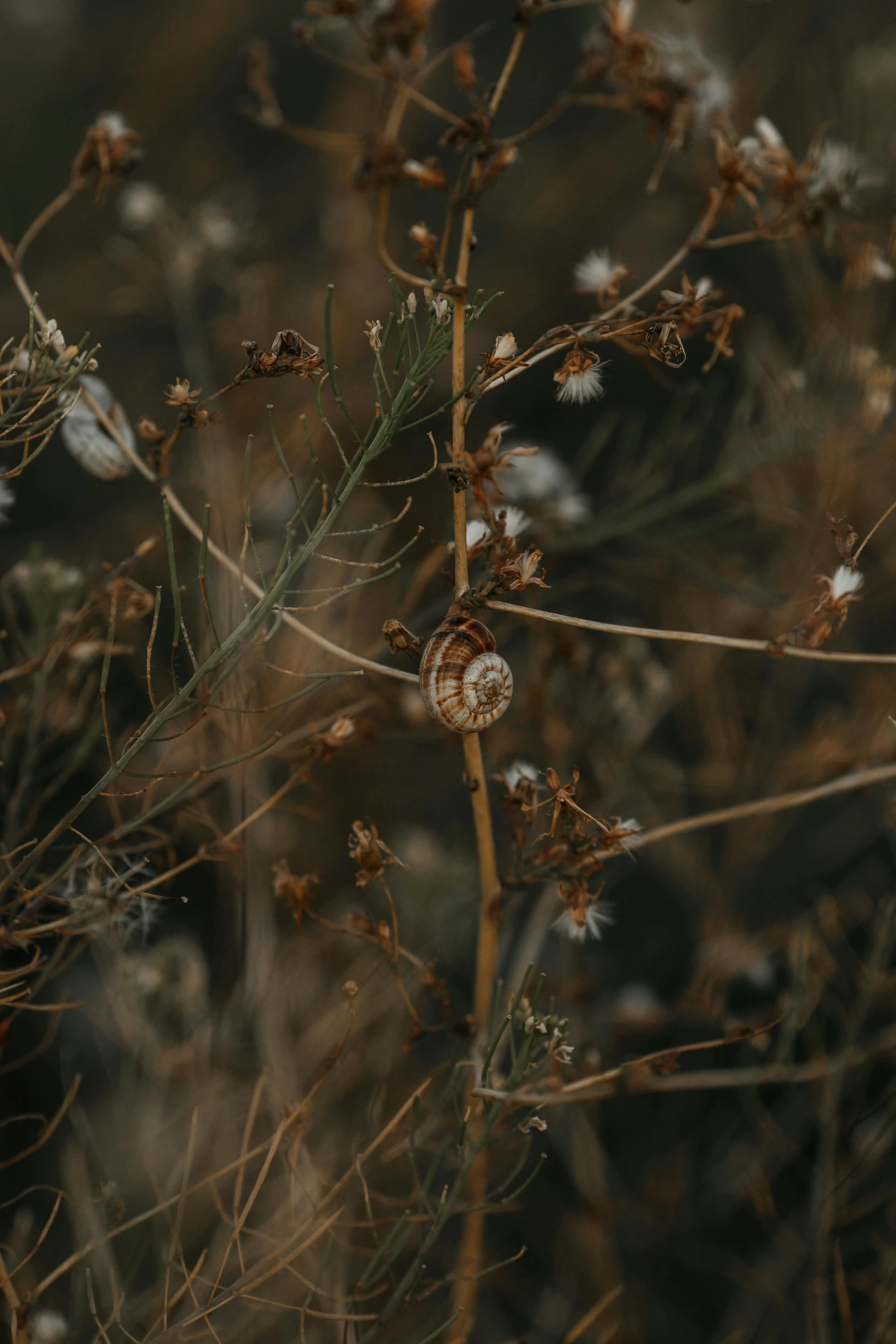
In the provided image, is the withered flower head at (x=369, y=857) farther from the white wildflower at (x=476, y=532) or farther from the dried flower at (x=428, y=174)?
the dried flower at (x=428, y=174)

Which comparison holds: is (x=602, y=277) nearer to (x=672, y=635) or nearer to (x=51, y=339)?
(x=672, y=635)

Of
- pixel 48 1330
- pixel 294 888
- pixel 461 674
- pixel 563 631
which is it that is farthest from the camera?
pixel 563 631

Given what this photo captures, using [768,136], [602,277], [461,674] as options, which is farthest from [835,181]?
[461,674]

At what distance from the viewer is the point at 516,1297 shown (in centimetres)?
339

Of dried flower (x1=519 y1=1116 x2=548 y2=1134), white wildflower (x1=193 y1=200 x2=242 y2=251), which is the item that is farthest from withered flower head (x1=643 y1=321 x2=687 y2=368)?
white wildflower (x1=193 y1=200 x2=242 y2=251)

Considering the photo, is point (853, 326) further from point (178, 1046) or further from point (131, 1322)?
point (131, 1322)

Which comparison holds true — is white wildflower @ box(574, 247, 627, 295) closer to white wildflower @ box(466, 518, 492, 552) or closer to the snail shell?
white wildflower @ box(466, 518, 492, 552)

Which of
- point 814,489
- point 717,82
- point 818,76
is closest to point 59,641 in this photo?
point 717,82

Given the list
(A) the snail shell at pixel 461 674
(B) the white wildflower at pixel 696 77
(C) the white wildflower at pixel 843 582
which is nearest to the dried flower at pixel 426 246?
(A) the snail shell at pixel 461 674

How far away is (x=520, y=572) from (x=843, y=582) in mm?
487

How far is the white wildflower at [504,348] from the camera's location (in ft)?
4.03

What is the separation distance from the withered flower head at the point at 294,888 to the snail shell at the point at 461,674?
40 cm

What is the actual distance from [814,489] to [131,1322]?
295 centimetres

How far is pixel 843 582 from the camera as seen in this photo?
1.36 metres
